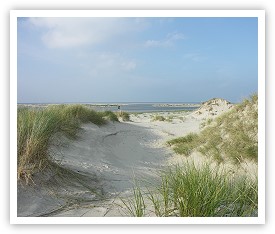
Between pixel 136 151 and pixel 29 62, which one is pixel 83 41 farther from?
pixel 136 151

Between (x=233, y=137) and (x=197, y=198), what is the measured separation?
2.43 m

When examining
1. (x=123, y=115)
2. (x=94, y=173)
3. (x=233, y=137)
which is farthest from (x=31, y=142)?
(x=123, y=115)

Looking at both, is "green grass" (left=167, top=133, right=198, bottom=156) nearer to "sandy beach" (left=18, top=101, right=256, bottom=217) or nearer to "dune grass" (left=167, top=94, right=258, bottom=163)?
"dune grass" (left=167, top=94, right=258, bottom=163)

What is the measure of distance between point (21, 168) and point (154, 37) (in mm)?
1802

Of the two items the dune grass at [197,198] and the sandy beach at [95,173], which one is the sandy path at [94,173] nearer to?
the sandy beach at [95,173]

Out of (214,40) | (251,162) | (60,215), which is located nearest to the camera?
(60,215)

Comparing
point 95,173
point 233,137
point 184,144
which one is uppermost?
point 233,137

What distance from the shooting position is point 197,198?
2.77 m

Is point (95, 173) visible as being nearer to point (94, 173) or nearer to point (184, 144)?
point (94, 173)

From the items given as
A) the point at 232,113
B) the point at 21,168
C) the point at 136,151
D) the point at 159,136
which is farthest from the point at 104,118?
the point at 21,168

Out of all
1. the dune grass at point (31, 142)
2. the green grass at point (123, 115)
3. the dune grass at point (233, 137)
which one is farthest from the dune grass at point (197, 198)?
the green grass at point (123, 115)

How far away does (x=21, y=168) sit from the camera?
322 cm

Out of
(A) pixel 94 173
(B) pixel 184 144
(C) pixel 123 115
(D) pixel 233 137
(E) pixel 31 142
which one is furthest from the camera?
(C) pixel 123 115

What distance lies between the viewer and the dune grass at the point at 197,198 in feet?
9.14
